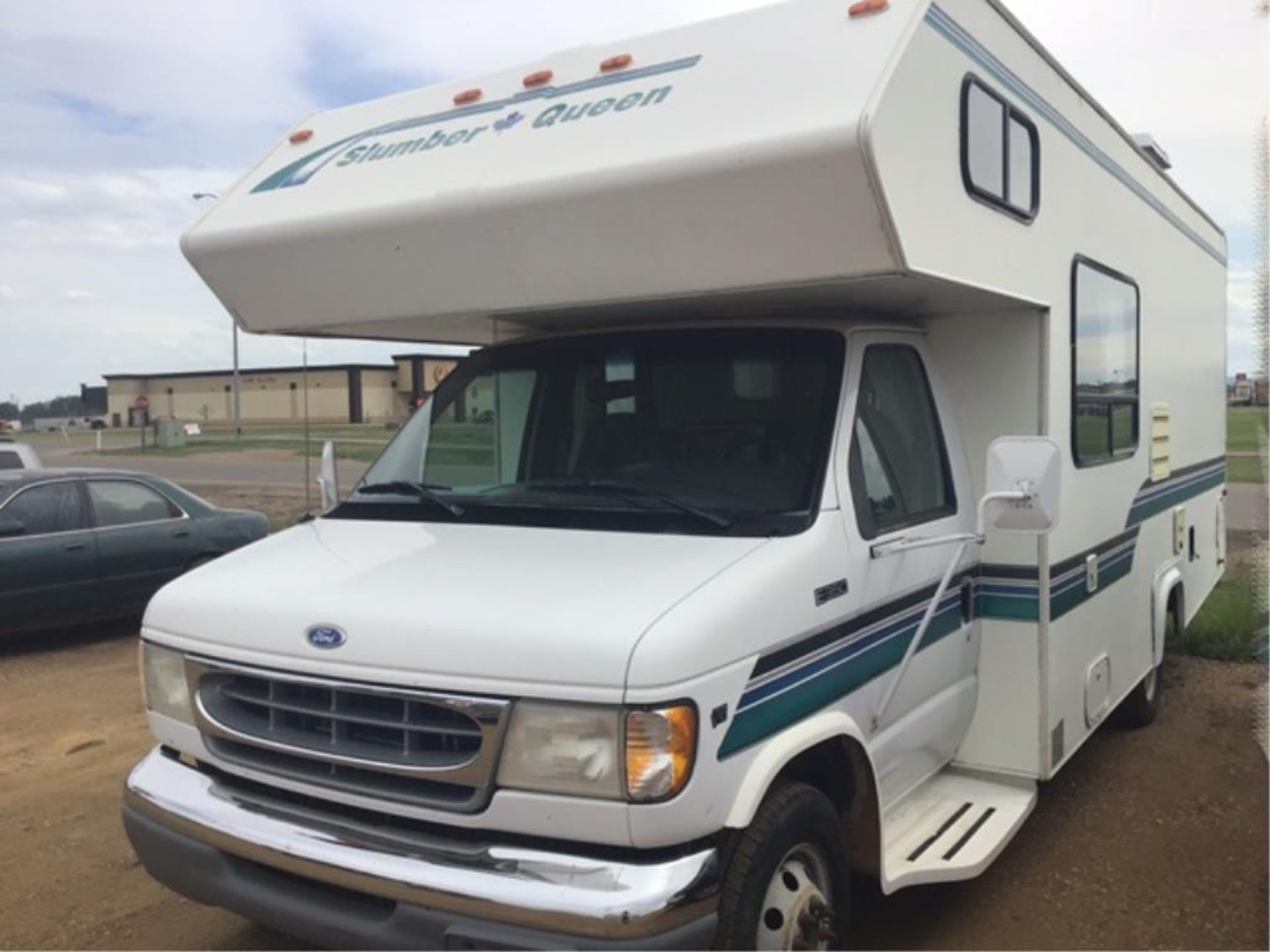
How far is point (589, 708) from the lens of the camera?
2.80 m

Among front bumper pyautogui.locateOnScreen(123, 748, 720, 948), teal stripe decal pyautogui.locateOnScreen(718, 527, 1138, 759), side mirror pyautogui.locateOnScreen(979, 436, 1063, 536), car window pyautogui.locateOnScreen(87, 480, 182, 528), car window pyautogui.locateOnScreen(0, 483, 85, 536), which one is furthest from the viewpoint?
car window pyautogui.locateOnScreen(87, 480, 182, 528)

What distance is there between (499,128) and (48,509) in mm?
6833

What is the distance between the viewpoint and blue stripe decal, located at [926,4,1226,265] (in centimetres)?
369

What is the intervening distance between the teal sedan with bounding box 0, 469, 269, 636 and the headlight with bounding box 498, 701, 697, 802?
24.1ft

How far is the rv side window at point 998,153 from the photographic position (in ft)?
12.6

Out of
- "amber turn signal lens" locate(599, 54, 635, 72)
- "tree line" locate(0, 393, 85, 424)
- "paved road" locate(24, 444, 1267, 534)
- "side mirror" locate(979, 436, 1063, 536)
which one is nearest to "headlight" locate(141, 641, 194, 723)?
"amber turn signal lens" locate(599, 54, 635, 72)

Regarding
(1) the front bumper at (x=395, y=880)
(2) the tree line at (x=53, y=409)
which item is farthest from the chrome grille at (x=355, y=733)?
(2) the tree line at (x=53, y=409)

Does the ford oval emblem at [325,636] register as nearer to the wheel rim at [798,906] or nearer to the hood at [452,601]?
the hood at [452,601]

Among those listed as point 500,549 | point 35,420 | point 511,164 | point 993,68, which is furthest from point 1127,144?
point 35,420

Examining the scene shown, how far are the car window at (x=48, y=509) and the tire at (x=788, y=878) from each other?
777 centimetres

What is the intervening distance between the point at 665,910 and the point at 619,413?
193 centimetres

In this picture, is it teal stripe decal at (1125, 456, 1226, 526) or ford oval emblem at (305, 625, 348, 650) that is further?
teal stripe decal at (1125, 456, 1226, 526)

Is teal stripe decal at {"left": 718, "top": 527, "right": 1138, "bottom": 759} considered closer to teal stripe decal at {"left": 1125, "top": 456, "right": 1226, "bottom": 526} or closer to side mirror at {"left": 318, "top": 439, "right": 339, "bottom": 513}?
teal stripe decal at {"left": 1125, "top": 456, "right": 1226, "bottom": 526}

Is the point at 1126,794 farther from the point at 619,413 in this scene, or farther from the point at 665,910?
the point at 665,910
